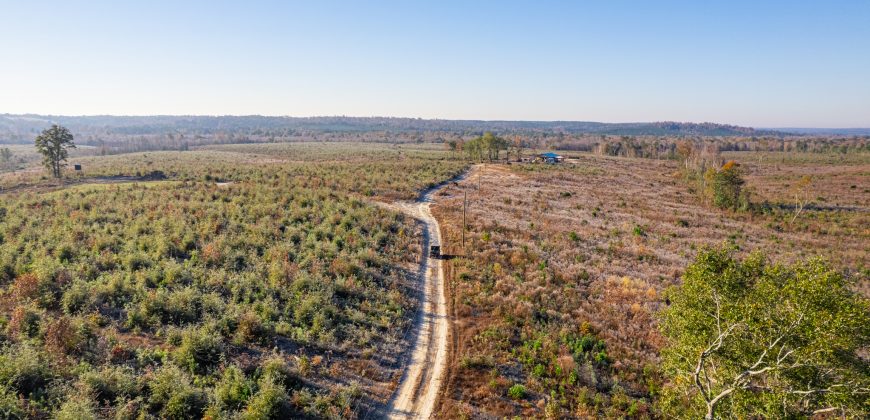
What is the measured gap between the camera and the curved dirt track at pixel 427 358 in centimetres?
1504

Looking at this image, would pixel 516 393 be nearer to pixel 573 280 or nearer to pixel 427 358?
pixel 427 358

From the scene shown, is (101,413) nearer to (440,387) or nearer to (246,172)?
(440,387)

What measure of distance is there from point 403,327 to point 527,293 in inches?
342

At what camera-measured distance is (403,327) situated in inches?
808

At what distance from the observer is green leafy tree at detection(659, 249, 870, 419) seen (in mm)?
9055

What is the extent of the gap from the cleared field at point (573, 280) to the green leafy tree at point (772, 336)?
18.0 feet

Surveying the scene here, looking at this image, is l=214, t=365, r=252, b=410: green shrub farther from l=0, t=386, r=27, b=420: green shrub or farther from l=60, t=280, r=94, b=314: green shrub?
l=60, t=280, r=94, b=314: green shrub

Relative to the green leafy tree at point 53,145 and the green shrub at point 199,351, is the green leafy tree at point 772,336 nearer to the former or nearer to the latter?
the green shrub at point 199,351

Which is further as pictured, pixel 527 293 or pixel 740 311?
pixel 527 293

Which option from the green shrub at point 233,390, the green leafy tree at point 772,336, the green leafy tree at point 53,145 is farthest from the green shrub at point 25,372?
the green leafy tree at point 53,145

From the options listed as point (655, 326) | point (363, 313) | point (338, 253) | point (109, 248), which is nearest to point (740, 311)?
point (655, 326)

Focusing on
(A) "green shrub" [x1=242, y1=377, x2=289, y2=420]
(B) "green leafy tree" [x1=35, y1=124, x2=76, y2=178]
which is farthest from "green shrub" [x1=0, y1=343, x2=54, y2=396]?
(B) "green leafy tree" [x1=35, y1=124, x2=76, y2=178]

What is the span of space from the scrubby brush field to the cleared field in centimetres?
377

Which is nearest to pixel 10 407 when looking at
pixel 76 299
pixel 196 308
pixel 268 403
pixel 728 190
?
pixel 268 403
